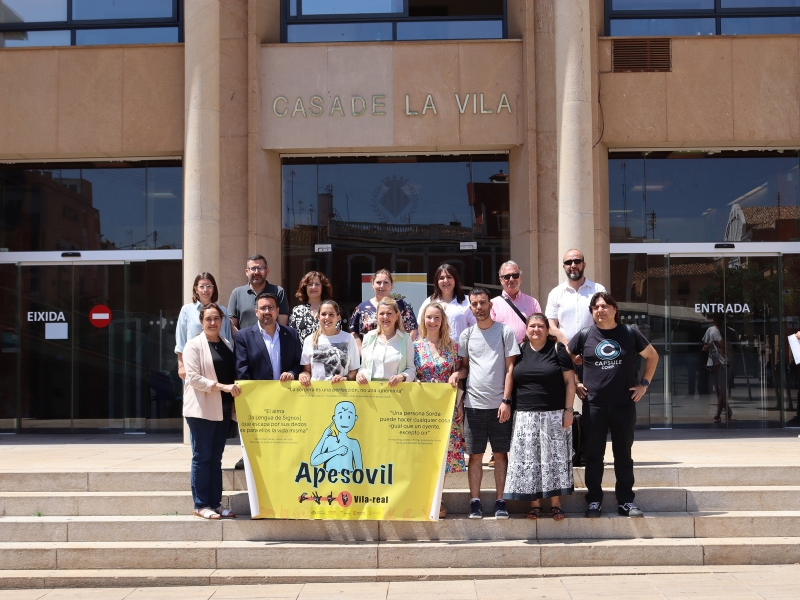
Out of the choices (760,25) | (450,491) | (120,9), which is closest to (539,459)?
(450,491)

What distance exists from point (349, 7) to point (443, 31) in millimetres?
1425

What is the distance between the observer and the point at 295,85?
11375 millimetres

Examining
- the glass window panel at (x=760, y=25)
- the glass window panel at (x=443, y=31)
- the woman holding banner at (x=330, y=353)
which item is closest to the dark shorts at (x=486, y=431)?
the woman holding banner at (x=330, y=353)

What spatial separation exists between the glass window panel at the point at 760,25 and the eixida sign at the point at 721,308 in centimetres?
392

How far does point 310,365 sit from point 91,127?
6249 mm

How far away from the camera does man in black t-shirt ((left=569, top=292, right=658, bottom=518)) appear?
7.09 metres

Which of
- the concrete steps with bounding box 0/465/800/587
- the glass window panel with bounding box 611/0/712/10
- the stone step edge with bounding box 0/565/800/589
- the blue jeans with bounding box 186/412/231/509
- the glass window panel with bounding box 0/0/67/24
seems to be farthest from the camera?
the glass window panel with bounding box 0/0/67/24

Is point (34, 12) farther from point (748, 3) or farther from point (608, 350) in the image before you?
point (748, 3)

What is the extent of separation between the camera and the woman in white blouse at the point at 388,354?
7.21 metres

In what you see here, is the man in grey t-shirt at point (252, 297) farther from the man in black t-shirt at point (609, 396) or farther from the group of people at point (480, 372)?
the man in black t-shirt at point (609, 396)

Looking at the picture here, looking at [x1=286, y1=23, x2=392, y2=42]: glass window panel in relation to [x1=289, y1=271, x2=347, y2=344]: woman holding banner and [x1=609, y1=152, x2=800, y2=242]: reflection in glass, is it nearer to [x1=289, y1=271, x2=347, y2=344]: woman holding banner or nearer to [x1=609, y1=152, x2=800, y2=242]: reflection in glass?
[x1=609, y1=152, x2=800, y2=242]: reflection in glass

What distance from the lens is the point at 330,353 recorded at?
24.1ft

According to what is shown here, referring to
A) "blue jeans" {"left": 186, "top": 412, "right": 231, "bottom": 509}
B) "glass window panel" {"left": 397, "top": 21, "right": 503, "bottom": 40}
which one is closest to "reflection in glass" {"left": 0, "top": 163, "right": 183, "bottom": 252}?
"glass window panel" {"left": 397, "top": 21, "right": 503, "bottom": 40}

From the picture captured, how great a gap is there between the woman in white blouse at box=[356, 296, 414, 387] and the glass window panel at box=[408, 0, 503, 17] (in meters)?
6.24
